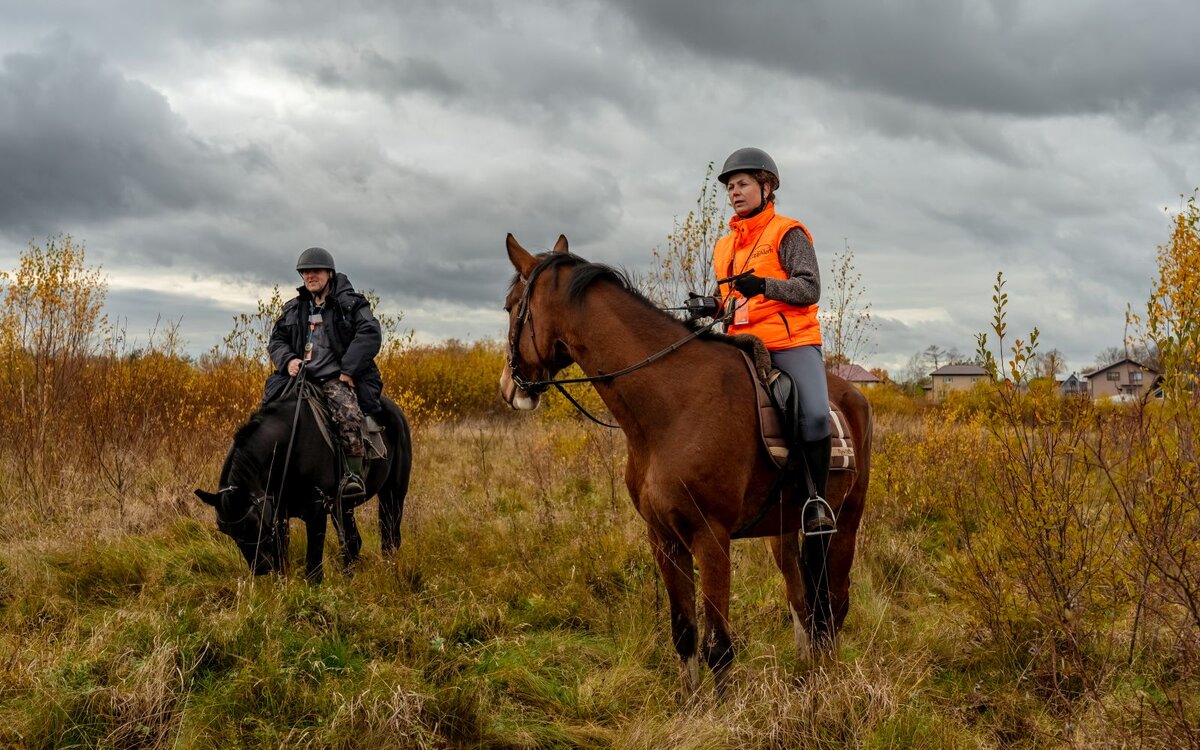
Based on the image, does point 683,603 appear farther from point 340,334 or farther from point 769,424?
point 340,334

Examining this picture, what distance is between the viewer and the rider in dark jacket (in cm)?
612

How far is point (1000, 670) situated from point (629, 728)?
2467 millimetres

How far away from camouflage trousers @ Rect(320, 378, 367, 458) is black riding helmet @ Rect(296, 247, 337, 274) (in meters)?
0.98

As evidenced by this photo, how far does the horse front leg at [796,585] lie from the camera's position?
454 cm

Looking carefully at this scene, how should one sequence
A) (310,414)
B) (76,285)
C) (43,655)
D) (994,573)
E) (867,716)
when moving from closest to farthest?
1. (867,716)
2. (43,655)
3. (994,573)
4. (310,414)
5. (76,285)

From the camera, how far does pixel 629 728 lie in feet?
11.6

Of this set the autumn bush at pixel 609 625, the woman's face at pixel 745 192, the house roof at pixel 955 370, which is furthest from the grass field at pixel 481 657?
the house roof at pixel 955 370

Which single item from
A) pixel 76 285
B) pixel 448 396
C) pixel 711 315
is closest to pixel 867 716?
pixel 711 315

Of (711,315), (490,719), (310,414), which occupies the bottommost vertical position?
(490,719)

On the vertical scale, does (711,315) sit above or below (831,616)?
above

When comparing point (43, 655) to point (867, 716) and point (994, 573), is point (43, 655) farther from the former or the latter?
point (994, 573)

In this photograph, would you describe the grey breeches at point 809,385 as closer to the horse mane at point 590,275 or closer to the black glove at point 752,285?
the black glove at point 752,285

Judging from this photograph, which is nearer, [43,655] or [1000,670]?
[43,655]

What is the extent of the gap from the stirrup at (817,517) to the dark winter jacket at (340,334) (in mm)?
3758
